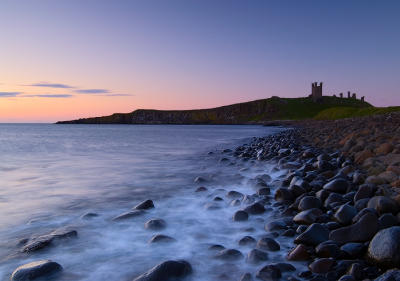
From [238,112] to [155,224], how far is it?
14252cm

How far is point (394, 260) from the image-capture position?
2828 millimetres

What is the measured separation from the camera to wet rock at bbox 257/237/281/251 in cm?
358

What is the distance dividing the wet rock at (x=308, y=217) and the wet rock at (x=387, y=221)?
0.83m

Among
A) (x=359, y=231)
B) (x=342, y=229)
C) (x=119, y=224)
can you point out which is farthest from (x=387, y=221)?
(x=119, y=224)

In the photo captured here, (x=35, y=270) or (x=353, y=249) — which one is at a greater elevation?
(x=353, y=249)

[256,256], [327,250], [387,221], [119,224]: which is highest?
[387,221]

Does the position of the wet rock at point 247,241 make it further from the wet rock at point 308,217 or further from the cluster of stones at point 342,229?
the wet rock at point 308,217

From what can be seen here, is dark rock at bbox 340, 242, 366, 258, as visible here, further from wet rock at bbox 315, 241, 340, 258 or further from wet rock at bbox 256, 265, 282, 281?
wet rock at bbox 256, 265, 282, 281

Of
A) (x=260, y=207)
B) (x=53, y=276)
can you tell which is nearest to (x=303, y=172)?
(x=260, y=207)

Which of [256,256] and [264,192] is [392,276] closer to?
[256,256]

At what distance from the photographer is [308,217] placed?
4.27 meters

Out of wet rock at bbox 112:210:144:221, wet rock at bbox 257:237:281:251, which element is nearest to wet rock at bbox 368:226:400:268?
wet rock at bbox 257:237:281:251

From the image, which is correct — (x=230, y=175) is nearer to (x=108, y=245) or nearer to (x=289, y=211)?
(x=289, y=211)

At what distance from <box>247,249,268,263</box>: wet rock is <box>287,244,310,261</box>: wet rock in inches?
10.1
